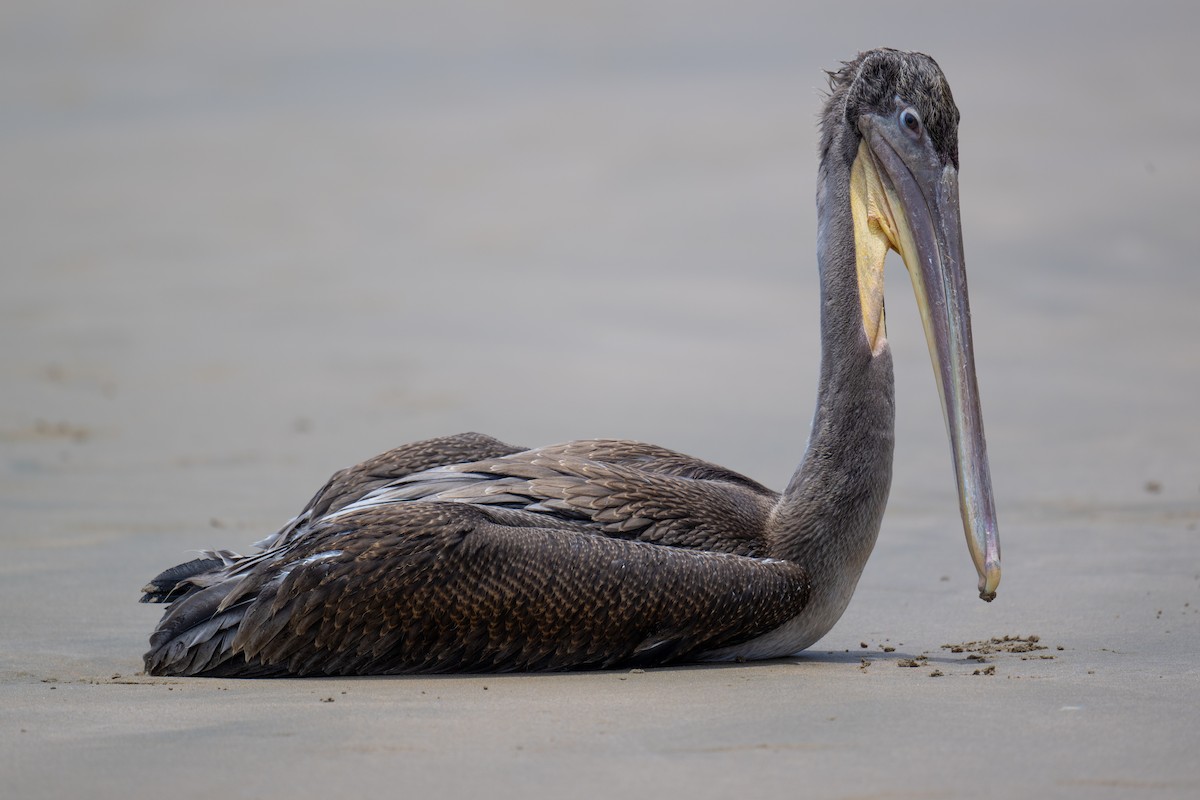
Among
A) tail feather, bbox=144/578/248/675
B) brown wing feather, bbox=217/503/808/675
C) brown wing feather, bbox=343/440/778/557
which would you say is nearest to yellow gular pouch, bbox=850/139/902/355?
brown wing feather, bbox=343/440/778/557

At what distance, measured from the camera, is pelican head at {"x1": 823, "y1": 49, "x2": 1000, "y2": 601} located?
18.8 feet

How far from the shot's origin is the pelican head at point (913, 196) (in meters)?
5.73

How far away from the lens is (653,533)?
579 cm

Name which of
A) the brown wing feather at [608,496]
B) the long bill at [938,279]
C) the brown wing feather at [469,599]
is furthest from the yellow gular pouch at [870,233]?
the brown wing feather at [469,599]

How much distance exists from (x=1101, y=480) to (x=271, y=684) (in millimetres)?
6965

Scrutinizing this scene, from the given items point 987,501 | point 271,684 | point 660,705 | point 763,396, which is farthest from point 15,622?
point 763,396

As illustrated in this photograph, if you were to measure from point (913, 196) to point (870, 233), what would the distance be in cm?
26

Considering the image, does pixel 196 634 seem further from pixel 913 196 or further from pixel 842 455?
pixel 913 196

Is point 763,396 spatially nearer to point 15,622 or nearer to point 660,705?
point 15,622

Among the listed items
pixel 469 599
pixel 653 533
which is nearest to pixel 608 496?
pixel 653 533

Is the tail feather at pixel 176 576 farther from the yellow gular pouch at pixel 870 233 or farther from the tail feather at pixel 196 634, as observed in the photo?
the yellow gular pouch at pixel 870 233

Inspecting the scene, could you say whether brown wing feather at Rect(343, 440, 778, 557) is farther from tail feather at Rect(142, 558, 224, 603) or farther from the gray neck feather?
tail feather at Rect(142, 558, 224, 603)

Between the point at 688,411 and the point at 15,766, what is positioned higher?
the point at 688,411

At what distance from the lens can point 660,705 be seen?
15.5 ft
